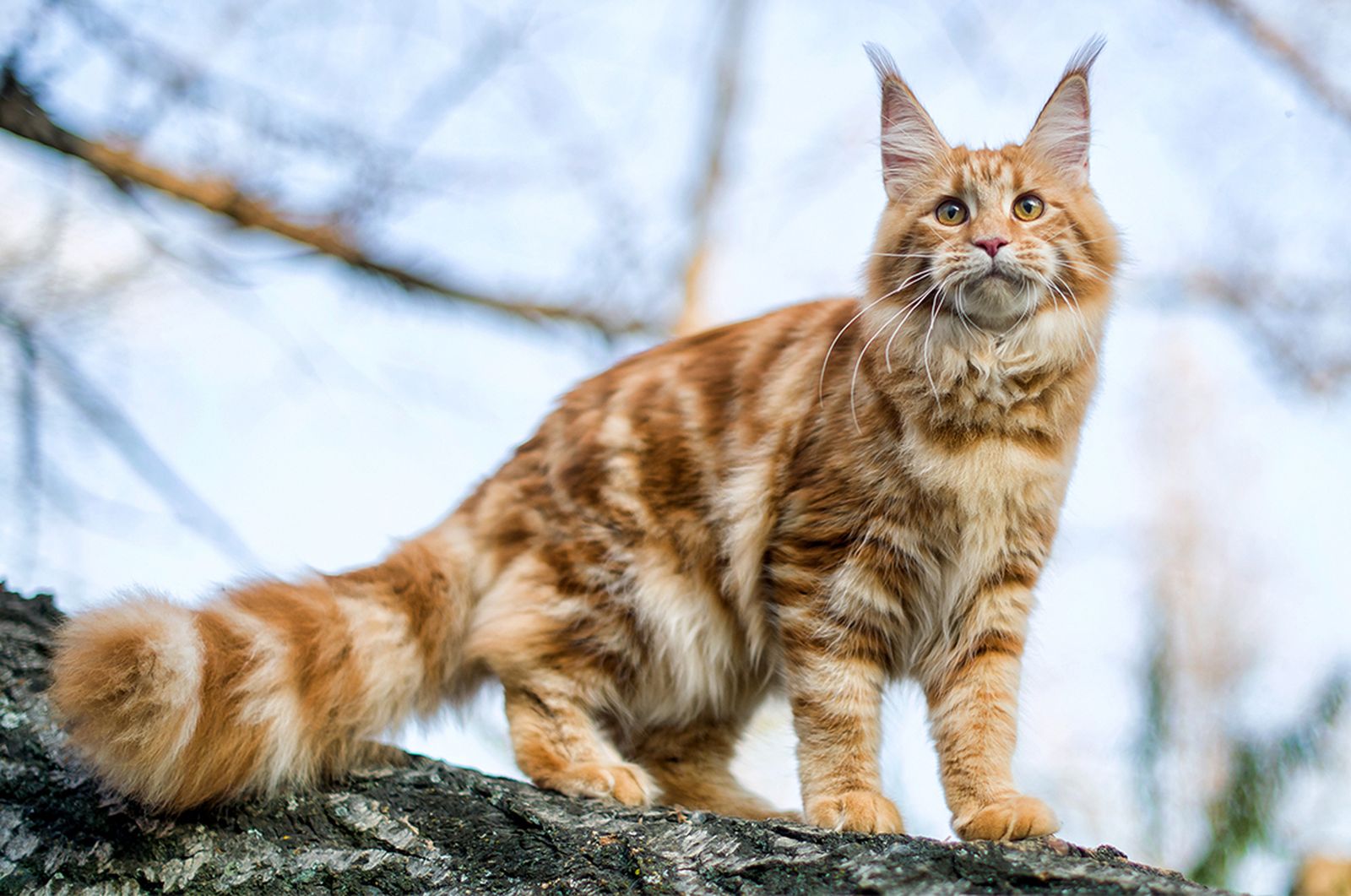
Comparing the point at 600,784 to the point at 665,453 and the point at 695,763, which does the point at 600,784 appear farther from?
the point at 665,453

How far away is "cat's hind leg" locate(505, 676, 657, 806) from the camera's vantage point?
2539 millimetres

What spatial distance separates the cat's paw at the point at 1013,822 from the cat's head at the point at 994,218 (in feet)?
3.31

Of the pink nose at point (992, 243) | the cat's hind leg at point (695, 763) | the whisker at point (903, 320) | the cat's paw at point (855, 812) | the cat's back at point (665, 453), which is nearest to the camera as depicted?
the cat's paw at point (855, 812)

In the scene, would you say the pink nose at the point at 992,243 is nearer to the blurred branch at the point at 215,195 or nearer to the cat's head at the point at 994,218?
the cat's head at the point at 994,218

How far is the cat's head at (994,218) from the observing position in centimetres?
241

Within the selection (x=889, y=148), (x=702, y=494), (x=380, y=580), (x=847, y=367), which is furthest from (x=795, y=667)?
(x=889, y=148)

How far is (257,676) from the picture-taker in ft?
7.79

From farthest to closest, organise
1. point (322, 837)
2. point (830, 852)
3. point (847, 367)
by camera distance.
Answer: point (847, 367), point (322, 837), point (830, 852)

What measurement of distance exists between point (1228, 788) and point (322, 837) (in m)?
2.33

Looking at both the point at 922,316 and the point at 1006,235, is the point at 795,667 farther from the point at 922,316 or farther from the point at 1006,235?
the point at 1006,235

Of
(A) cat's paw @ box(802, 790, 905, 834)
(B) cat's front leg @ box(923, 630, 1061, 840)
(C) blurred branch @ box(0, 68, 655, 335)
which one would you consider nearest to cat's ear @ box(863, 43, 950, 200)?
(B) cat's front leg @ box(923, 630, 1061, 840)

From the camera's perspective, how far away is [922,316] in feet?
8.31

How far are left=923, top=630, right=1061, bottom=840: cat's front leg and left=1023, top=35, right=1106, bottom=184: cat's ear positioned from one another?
3.70ft

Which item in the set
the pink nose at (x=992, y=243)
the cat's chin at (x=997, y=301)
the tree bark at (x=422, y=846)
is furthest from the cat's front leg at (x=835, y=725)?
the pink nose at (x=992, y=243)
